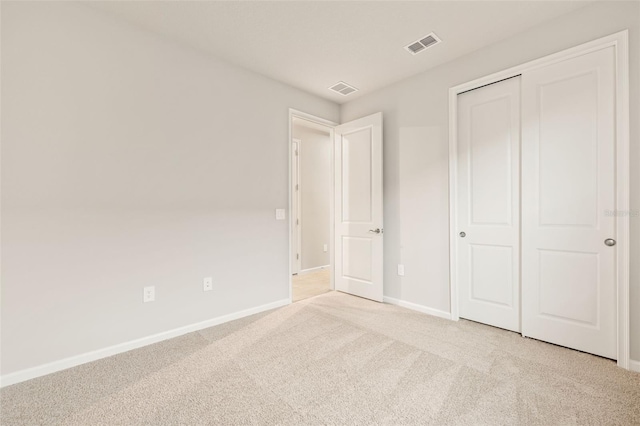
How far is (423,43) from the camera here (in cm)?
251

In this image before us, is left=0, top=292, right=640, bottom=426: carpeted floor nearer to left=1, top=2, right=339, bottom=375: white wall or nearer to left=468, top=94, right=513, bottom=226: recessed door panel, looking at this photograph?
left=1, top=2, right=339, bottom=375: white wall

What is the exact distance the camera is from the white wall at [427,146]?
7.26 feet

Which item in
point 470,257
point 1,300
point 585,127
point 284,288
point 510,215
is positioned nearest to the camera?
point 1,300

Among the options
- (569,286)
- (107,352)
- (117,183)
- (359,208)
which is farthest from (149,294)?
(569,286)

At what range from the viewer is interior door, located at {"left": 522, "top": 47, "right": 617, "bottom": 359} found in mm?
1995

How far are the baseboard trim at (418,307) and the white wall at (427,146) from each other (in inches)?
1.6

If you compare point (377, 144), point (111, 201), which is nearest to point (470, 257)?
point (377, 144)

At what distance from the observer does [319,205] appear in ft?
17.7

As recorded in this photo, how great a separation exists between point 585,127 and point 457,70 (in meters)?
1.19

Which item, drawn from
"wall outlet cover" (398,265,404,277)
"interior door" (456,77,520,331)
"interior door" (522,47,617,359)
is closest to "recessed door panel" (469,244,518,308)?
"interior door" (456,77,520,331)

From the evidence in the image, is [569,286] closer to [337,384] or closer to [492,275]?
[492,275]

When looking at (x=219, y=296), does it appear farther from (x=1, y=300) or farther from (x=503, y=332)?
(x=503, y=332)

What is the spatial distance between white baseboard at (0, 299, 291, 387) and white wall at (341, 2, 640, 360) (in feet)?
5.85

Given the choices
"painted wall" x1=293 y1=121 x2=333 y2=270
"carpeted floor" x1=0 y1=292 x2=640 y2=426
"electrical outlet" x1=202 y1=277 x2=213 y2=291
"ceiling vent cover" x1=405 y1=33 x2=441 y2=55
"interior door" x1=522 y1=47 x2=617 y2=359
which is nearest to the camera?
"carpeted floor" x1=0 y1=292 x2=640 y2=426
